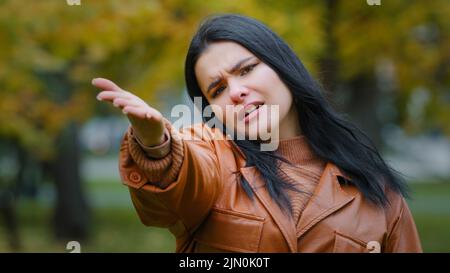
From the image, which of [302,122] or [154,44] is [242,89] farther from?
[154,44]

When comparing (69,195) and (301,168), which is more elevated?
(301,168)

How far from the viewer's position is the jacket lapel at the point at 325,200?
239cm

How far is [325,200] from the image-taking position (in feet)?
8.01

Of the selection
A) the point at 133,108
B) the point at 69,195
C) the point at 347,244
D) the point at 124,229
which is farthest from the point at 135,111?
the point at 124,229

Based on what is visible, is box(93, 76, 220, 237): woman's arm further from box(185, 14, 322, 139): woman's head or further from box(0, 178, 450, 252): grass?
box(0, 178, 450, 252): grass

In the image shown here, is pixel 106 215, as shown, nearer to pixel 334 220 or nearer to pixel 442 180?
pixel 442 180

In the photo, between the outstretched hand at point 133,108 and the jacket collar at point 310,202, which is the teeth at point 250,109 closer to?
the jacket collar at point 310,202

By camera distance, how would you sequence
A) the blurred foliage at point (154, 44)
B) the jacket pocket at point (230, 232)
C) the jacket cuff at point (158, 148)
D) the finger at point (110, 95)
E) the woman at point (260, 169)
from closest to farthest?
the finger at point (110, 95)
the jacket cuff at point (158, 148)
the woman at point (260, 169)
the jacket pocket at point (230, 232)
the blurred foliage at point (154, 44)

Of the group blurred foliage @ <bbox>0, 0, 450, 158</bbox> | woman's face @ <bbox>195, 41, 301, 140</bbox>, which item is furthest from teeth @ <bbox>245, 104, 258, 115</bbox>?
A: blurred foliage @ <bbox>0, 0, 450, 158</bbox>

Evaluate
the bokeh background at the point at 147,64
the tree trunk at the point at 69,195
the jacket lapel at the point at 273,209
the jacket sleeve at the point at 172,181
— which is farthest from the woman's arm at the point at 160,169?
the tree trunk at the point at 69,195

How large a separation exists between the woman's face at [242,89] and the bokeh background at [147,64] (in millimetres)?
1061

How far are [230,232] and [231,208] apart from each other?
72mm

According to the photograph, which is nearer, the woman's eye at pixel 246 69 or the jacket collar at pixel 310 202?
the jacket collar at pixel 310 202
